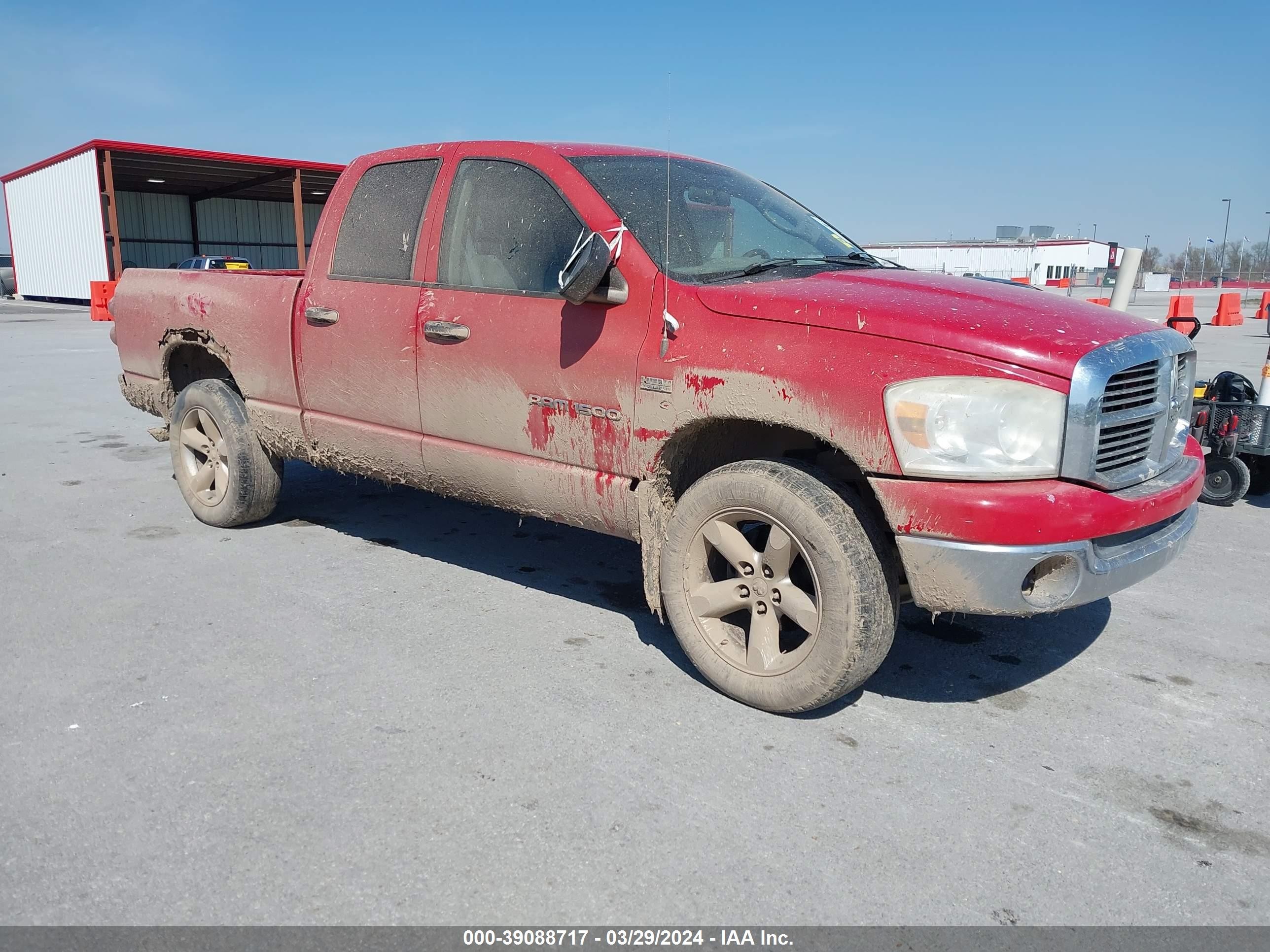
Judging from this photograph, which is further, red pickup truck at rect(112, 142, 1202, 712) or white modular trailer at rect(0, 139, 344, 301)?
white modular trailer at rect(0, 139, 344, 301)

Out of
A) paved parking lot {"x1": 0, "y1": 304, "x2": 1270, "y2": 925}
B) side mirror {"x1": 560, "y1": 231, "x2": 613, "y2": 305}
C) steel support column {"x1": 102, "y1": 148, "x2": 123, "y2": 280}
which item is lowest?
paved parking lot {"x1": 0, "y1": 304, "x2": 1270, "y2": 925}

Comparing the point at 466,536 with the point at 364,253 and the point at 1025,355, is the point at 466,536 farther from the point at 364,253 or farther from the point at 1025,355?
the point at 1025,355

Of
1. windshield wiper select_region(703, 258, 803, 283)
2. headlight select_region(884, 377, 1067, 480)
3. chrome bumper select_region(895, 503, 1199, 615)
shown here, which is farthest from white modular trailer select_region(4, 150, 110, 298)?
chrome bumper select_region(895, 503, 1199, 615)

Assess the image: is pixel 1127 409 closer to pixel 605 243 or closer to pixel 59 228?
pixel 605 243

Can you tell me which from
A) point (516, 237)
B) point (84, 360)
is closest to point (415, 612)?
point (516, 237)

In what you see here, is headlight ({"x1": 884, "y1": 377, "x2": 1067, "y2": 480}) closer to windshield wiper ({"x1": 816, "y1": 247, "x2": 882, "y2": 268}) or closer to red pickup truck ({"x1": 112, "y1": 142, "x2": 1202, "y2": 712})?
red pickup truck ({"x1": 112, "y1": 142, "x2": 1202, "y2": 712})

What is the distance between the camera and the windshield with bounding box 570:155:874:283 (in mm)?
3707

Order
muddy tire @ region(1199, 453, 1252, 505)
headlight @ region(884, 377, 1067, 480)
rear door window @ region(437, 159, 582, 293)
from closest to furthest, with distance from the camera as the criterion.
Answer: headlight @ region(884, 377, 1067, 480)
rear door window @ region(437, 159, 582, 293)
muddy tire @ region(1199, 453, 1252, 505)

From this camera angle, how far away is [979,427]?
113 inches

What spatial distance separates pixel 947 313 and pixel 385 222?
269 cm

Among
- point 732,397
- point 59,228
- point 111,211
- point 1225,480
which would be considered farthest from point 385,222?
point 59,228

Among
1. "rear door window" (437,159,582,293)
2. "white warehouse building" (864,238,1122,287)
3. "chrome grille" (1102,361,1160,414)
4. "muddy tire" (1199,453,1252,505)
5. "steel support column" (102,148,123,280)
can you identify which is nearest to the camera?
"chrome grille" (1102,361,1160,414)

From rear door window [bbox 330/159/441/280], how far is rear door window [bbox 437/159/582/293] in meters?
0.21

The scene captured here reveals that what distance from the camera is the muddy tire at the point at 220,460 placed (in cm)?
529
